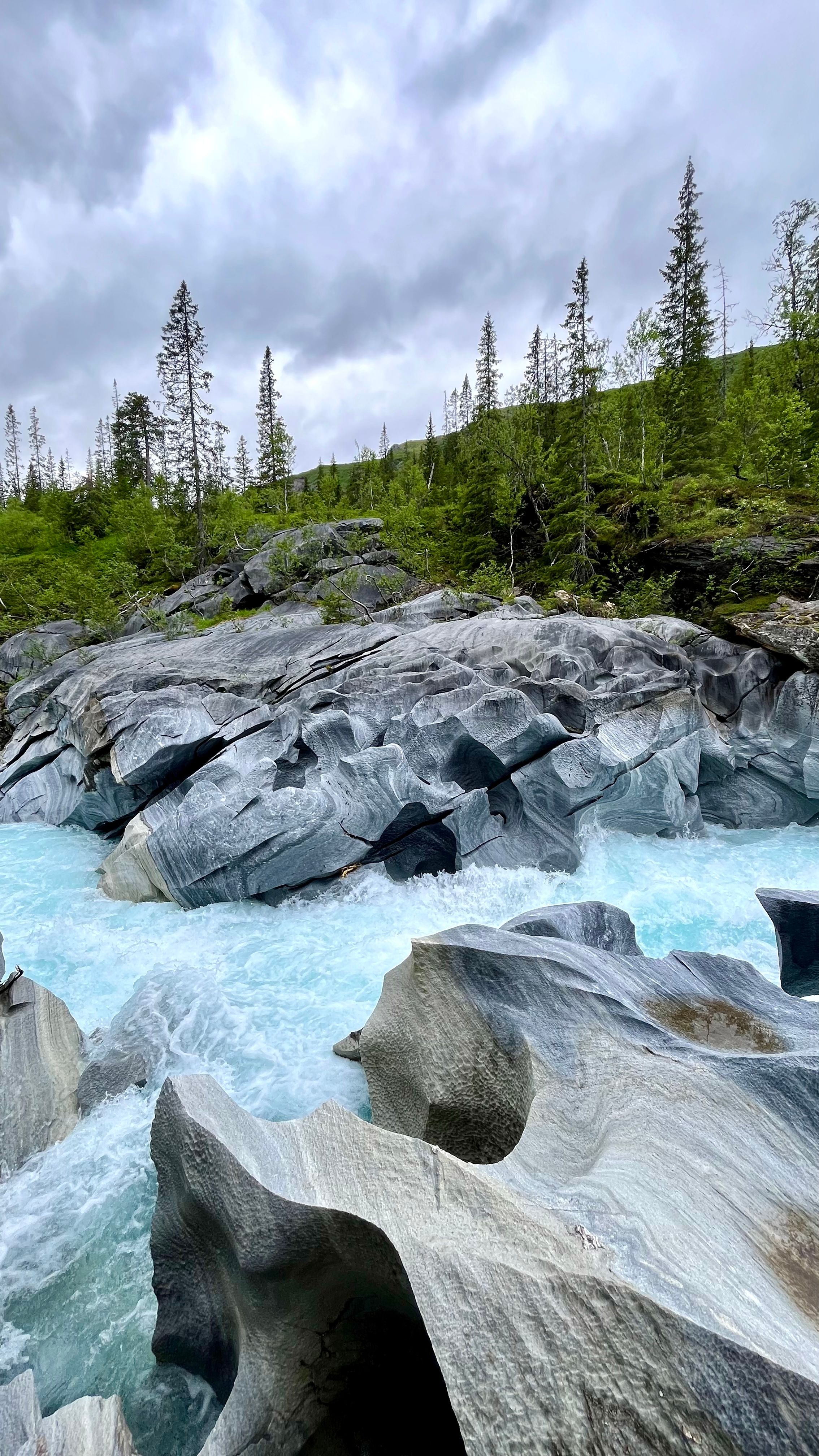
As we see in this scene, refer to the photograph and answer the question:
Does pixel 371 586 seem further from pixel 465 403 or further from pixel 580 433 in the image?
pixel 465 403

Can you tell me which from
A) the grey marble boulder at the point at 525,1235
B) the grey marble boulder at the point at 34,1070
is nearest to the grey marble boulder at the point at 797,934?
the grey marble boulder at the point at 525,1235

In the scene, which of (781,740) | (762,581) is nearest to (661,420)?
(762,581)

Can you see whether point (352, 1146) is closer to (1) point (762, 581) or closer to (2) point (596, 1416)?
(2) point (596, 1416)

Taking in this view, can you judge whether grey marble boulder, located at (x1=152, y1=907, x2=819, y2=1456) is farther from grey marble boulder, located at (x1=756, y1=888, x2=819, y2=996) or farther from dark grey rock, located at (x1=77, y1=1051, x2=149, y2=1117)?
dark grey rock, located at (x1=77, y1=1051, x2=149, y2=1117)

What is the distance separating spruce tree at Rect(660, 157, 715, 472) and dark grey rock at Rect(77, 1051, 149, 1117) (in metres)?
37.7

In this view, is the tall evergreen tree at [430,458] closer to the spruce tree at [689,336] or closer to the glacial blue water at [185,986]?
the spruce tree at [689,336]

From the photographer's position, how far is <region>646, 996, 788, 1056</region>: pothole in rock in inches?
193

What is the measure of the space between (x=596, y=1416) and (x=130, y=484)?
63.1 meters

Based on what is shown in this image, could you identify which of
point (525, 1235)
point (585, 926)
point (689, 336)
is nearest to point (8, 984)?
point (525, 1235)

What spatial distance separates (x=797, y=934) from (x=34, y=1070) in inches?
328

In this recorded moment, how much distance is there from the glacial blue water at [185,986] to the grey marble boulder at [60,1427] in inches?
44.9

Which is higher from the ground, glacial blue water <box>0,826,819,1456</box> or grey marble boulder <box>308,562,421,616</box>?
grey marble boulder <box>308,562,421,616</box>

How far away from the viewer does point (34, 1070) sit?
239 inches

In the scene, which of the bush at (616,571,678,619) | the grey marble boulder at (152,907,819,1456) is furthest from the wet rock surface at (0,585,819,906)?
the grey marble boulder at (152,907,819,1456)
